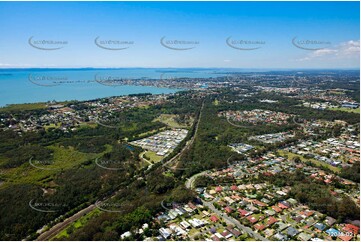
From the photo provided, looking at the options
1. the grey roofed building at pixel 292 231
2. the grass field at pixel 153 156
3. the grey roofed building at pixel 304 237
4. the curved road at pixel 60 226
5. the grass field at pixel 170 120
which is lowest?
the curved road at pixel 60 226

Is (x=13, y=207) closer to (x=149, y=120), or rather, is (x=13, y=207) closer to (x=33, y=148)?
(x=33, y=148)

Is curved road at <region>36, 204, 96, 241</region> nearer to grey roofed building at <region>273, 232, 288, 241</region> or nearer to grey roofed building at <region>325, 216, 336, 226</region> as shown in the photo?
grey roofed building at <region>273, 232, 288, 241</region>

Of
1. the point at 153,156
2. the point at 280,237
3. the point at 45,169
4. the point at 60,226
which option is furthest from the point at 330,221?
the point at 45,169

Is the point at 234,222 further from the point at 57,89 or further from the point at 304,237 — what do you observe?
the point at 57,89

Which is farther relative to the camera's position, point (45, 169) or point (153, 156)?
point (153, 156)

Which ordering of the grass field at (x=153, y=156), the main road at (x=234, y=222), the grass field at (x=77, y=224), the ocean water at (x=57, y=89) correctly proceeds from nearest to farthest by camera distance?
the main road at (x=234, y=222), the grass field at (x=77, y=224), the grass field at (x=153, y=156), the ocean water at (x=57, y=89)

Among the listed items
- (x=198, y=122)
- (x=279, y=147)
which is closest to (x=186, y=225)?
(x=279, y=147)

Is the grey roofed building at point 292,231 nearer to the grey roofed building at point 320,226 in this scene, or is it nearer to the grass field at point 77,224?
the grey roofed building at point 320,226

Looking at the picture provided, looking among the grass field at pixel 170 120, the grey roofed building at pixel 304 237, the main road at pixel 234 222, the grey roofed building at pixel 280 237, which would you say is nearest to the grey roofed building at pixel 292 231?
the grey roofed building at pixel 304 237

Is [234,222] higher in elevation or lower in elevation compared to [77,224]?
higher

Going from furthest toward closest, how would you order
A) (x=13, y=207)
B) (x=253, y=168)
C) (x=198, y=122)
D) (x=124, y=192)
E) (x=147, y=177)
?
(x=198, y=122)
(x=253, y=168)
(x=147, y=177)
(x=124, y=192)
(x=13, y=207)

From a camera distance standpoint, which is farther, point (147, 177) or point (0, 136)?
point (0, 136)
